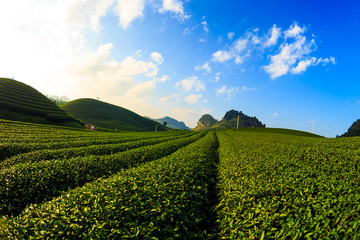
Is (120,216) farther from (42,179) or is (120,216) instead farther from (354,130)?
(354,130)

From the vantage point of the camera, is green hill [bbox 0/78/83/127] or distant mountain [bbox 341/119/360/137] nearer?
green hill [bbox 0/78/83/127]

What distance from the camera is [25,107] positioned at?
56406 millimetres

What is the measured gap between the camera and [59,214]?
4.31 metres

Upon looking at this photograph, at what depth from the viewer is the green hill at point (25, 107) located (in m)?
52.1

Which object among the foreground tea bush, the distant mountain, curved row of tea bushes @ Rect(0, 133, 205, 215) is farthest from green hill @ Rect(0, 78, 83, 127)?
the distant mountain

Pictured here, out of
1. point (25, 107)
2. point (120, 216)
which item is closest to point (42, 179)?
point (120, 216)

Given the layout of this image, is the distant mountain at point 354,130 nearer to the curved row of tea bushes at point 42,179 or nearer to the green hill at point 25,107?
the curved row of tea bushes at point 42,179

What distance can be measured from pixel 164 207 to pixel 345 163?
456 inches

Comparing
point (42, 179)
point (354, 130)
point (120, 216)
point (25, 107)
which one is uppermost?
point (354, 130)

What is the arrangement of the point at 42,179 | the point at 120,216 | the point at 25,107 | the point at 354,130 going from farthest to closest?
the point at 354,130
the point at 25,107
the point at 42,179
the point at 120,216

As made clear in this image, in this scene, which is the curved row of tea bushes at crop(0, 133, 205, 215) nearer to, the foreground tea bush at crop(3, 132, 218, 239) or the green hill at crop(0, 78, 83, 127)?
the foreground tea bush at crop(3, 132, 218, 239)

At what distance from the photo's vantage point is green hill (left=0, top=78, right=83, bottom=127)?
52094 mm

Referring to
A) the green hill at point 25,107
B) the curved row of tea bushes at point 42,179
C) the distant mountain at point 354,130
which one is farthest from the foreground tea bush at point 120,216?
the distant mountain at point 354,130

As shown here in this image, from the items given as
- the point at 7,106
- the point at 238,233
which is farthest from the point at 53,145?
the point at 7,106
